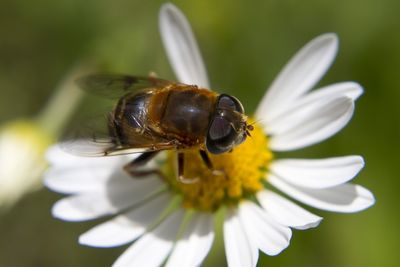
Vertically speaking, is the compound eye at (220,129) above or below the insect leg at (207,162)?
above

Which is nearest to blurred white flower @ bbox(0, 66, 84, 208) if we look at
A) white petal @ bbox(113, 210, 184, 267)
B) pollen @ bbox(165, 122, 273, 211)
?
white petal @ bbox(113, 210, 184, 267)

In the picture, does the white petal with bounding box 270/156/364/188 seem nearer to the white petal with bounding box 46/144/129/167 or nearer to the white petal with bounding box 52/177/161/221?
the white petal with bounding box 52/177/161/221

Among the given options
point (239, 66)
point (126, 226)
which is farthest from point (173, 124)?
point (239, 66)

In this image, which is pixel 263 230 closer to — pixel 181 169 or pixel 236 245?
pixel 236 245

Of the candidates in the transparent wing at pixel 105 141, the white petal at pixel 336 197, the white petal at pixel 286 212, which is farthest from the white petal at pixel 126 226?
the white petal at pixel 336 197

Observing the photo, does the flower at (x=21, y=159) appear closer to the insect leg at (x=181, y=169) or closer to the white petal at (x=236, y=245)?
the insect leg at (x=181, y=169)
